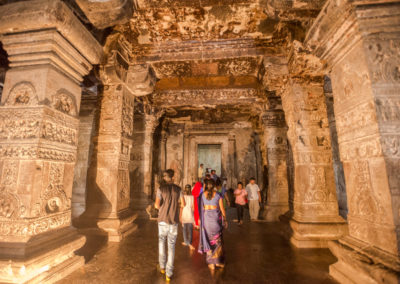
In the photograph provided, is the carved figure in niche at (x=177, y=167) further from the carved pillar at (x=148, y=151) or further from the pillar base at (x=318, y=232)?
the pillar base at (x=318, y=232)

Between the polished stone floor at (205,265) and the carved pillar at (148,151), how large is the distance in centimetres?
257

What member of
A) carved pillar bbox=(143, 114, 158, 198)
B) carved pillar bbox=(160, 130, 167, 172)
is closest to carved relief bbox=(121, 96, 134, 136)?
carved pillar bbox=(143, 114, 158, 198)

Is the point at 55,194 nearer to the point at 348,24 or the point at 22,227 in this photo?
the point at 22,227

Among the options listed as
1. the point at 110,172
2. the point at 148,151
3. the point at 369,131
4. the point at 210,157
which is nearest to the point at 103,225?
the point at 110,172

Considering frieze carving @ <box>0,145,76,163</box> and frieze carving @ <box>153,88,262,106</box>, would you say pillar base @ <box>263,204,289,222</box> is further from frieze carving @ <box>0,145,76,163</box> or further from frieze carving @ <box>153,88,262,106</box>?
frieze carving @ <box>0,145,76,163</box>

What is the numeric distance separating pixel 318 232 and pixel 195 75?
15.2 ft

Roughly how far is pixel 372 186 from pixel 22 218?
11.7ft

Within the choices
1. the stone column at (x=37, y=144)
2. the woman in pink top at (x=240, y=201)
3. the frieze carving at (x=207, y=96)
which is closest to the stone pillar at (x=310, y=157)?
the woman in pink top at (x=240, y=201)

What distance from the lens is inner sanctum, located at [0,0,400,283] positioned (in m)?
1.86

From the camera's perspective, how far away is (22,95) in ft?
7.29

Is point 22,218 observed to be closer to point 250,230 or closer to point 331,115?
point 250,230

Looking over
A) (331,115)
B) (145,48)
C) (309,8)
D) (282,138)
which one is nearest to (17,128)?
(145,48)

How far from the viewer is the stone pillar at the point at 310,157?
336 centimetres

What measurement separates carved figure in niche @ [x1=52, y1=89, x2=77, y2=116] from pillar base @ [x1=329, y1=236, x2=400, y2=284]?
3.77 meters
